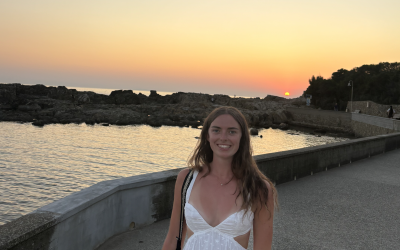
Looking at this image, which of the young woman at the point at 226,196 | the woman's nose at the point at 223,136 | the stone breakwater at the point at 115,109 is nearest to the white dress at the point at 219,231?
the young woman at the point at 226,196

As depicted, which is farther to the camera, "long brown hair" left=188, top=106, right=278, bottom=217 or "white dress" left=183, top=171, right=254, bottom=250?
"long brown hair" left=188, top=106, right=278, bottom=217

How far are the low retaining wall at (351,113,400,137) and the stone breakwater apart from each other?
14.0 metres

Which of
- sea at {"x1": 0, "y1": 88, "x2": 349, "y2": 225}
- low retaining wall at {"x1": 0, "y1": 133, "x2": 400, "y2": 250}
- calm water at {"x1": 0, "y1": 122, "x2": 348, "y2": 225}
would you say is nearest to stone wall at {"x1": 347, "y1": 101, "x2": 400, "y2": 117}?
sea at {"x1": 0, "y1": 88, "x2": 349, "y2": 225}

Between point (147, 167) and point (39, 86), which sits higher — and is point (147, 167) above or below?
below

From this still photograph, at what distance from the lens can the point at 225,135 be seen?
208cm

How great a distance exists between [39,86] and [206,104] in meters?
56.8

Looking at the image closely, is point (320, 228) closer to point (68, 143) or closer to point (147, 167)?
point (147, 167)

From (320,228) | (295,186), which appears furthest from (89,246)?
(295,186)

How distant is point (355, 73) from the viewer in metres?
80.4

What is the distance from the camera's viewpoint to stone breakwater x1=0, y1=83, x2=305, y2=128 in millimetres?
64562

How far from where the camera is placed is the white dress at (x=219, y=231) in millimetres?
1902

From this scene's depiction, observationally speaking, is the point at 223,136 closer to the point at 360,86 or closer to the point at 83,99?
the point at 360,86

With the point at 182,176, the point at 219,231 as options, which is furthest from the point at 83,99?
the point at 219,231

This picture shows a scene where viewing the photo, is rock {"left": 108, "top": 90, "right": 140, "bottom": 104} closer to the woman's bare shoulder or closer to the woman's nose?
the woman's bare shoulder
